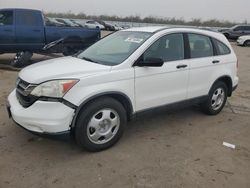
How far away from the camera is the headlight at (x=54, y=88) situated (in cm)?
379

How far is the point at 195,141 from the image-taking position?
473 centimetres

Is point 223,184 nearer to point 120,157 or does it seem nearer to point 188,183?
point 188,183

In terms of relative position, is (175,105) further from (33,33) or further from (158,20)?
(158,20)

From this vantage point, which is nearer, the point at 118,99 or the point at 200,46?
the point at 118,99

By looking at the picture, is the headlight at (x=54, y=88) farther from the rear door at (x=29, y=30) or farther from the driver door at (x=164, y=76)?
the rear door at (x=29, y=30)

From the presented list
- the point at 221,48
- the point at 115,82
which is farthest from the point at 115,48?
the point at 221,48

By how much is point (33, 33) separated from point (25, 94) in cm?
801

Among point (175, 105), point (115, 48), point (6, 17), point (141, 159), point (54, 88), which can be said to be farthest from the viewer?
point (6, 17)

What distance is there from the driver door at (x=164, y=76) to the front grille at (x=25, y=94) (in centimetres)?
144

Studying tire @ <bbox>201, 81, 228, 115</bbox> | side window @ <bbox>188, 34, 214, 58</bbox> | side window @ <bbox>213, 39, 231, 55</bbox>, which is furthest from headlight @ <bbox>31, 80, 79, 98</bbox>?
side window @ <bbox>213, 39, 231, 55</bbox>

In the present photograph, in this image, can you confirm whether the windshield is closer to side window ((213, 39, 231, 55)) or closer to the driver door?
the driver door

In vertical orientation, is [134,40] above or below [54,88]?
above

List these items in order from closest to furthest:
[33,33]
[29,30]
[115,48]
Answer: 1. [115,48]
2. [29,30]
3. [33,33]

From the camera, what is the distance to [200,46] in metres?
5.48
